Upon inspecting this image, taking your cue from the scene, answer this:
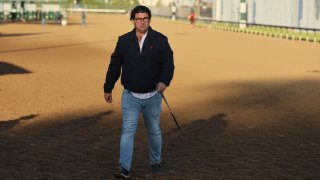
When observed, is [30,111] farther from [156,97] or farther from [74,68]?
[74,68]

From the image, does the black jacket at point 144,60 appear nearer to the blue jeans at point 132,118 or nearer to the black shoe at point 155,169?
the blue jeans at point 132,118

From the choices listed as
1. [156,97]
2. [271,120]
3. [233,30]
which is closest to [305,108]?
[271,120]

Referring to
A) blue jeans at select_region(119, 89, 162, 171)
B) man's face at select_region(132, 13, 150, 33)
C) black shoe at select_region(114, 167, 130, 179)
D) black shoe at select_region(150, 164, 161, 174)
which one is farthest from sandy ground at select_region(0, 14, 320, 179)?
man's face at select_region(132, 13, 150, 33)

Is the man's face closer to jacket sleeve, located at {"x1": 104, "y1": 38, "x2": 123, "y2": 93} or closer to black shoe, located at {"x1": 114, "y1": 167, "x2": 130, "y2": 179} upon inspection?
jacket sleeve, located at {"x1": 104, "y1": 38, "x2": 123, "y2": 93}

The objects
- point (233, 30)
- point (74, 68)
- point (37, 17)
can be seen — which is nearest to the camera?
point (74, 68)

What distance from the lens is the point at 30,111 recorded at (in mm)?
11414

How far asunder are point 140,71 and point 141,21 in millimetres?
503

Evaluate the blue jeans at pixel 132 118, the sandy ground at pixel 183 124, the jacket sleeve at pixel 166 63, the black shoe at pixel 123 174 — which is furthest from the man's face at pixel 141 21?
the sandy ground at pixel 183 124

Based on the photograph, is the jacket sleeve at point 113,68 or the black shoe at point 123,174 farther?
the black shoe at point 123,174

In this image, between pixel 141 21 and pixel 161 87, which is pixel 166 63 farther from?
pixel 141 21

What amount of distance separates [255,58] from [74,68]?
8.50 meters

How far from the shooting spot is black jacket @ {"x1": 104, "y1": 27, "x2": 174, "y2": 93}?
6305 millimetres

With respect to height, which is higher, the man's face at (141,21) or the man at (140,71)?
the man's face at (141,21)

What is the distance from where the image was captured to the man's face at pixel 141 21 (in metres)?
6.19
